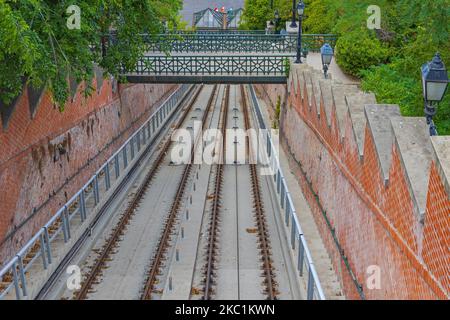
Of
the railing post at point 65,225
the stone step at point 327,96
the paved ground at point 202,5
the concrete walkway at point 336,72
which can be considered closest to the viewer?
the railing post at point 65,225

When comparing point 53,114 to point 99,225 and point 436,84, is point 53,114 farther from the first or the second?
point 436,84

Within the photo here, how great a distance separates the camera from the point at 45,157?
43.4 feet

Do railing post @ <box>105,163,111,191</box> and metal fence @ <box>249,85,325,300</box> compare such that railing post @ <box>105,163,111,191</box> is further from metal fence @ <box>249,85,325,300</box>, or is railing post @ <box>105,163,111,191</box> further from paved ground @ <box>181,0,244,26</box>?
paved ground @ <box>181,0,244,26</box>

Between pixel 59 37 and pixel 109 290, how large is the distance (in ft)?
17.2

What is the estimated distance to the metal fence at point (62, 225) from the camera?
8.80 metres

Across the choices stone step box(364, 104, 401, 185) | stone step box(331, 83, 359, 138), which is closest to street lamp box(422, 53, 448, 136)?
stone step box(364, 104, 401, 185)

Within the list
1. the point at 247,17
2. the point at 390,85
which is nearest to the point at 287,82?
the point at 390,85

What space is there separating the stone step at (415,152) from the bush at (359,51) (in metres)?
11.8

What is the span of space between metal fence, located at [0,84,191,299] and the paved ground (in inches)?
2742

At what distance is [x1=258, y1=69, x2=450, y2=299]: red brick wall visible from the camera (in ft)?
17.2

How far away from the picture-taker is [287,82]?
68.0 feet

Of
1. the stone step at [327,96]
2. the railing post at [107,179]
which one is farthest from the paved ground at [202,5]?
the stone step at [327,96]

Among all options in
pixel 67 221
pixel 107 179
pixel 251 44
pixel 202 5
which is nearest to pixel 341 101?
pixel 67 221

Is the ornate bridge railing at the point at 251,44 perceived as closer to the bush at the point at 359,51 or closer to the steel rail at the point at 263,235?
the bush at the point at 359,51
